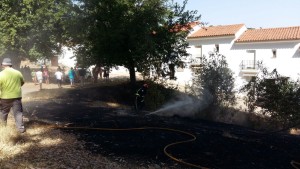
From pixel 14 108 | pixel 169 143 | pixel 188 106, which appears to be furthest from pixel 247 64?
pixel 14 108

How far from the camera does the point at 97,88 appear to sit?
2236cm

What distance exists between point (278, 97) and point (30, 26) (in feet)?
71.9

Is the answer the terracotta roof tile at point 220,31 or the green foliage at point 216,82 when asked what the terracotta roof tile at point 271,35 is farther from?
the green foliage at point 216,82

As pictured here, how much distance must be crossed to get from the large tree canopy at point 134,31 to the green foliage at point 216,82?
91.7 inches

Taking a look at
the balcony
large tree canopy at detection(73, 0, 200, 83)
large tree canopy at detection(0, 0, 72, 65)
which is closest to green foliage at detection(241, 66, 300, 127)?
large tree canopy at detection(73, 0, 200, 83)

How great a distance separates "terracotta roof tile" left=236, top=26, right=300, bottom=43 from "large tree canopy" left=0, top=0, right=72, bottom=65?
22.0 m

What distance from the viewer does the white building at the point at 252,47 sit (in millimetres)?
36406

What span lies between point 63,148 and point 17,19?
24.1m

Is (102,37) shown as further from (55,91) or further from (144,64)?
(55,91)

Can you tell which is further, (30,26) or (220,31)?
(220,31)

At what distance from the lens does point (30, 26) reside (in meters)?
28.8

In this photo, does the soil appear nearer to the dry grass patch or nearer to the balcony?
the dry grass patch

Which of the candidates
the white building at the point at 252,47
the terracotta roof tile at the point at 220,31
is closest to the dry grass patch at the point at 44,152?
the white building at the point at 252,47

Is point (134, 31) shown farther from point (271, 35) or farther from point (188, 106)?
point (271, 35)
